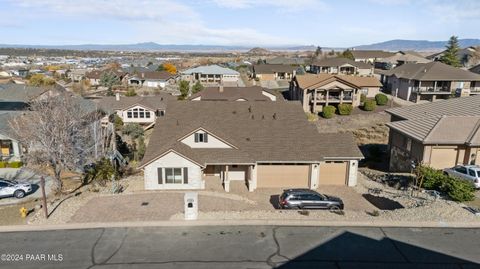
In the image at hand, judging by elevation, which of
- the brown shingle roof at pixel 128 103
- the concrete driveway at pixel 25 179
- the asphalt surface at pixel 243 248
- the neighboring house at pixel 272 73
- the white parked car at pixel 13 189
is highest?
the neighboring house at pixel 272 73

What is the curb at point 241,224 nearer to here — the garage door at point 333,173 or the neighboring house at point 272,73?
the garage door at point 333,173

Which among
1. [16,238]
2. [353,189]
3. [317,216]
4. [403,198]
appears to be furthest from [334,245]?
[16,238]

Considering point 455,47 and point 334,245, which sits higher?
point 455,47

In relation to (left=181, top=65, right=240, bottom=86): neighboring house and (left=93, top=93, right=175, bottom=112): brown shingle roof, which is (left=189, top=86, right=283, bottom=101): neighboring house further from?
(left=181, top=65, right=240, bottom=86): neighboring house

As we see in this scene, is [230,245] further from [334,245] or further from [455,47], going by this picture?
[455,47]

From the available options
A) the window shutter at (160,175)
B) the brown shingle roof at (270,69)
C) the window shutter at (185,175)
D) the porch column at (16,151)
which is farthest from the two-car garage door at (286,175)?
the brown shingle roof at (270,69)

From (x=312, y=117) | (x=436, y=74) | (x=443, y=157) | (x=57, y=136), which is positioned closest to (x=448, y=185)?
(x=443, y=157)
